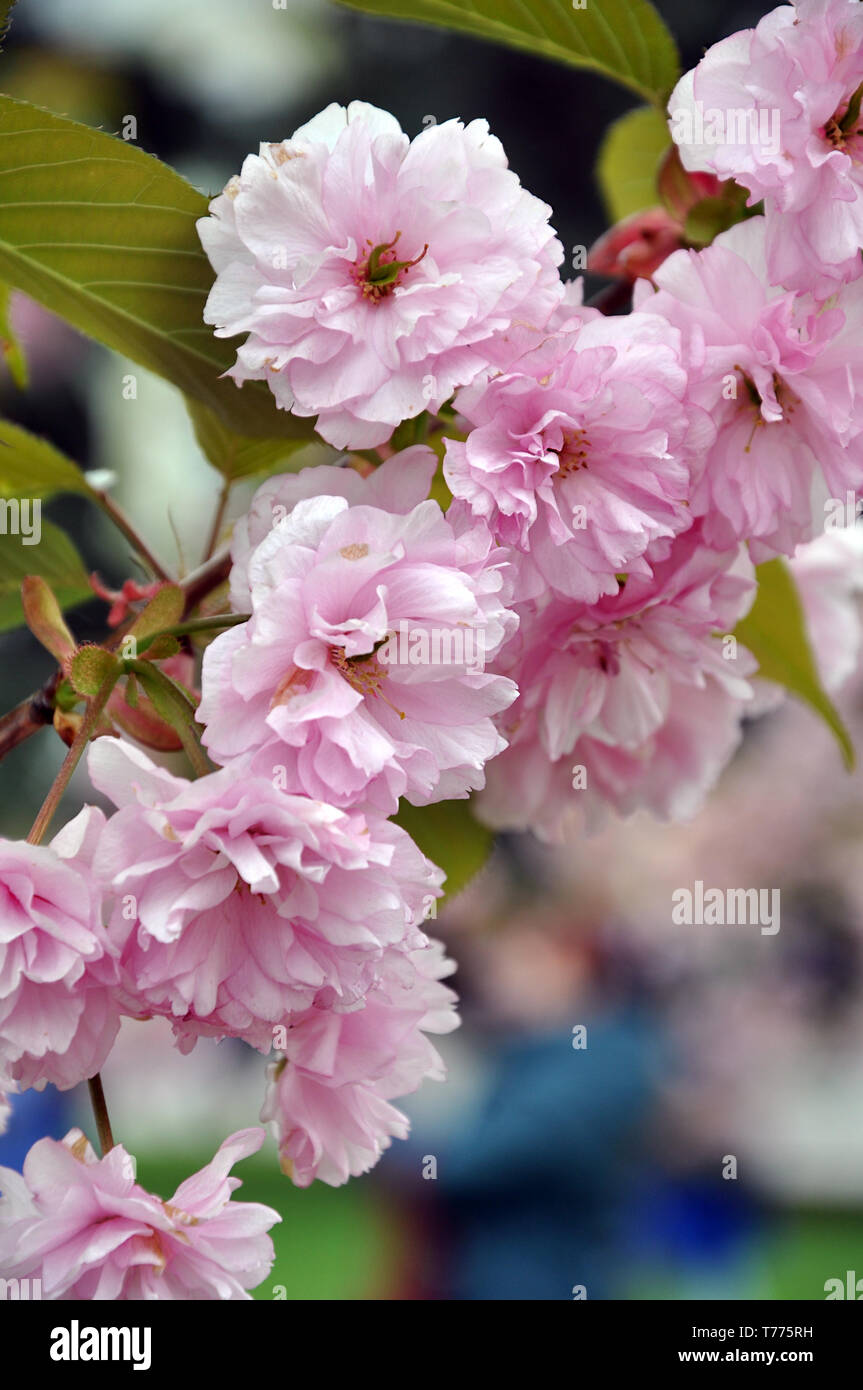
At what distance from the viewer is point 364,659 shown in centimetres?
33

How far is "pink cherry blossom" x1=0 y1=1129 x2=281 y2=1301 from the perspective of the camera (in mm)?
329

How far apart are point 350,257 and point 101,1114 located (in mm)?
237

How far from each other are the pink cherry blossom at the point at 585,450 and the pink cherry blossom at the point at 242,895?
9cm

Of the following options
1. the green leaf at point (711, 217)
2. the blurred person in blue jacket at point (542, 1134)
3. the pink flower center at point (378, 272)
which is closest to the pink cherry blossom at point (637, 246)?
the green leaf at point (711, 217)

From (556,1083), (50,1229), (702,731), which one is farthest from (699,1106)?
(50,1229)

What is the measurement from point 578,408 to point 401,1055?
0.20 m

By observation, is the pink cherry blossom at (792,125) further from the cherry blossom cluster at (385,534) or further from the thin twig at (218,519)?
the thin twig at (218,519)

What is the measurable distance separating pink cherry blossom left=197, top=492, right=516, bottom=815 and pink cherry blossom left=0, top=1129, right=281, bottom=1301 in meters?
0.11

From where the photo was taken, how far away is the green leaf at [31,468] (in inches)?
20.1

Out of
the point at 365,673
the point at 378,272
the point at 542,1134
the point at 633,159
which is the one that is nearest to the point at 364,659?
the point at 365,673

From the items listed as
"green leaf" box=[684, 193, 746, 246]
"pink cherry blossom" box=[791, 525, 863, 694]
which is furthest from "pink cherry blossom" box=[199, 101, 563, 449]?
"pink cherry blossom" box=[791, 525, 863, 694]

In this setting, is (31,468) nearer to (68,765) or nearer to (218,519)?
(218,519)

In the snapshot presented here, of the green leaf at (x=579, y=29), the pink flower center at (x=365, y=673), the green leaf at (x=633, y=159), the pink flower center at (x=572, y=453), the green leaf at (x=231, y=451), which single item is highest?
the green leaf at (x=633, y=159)
